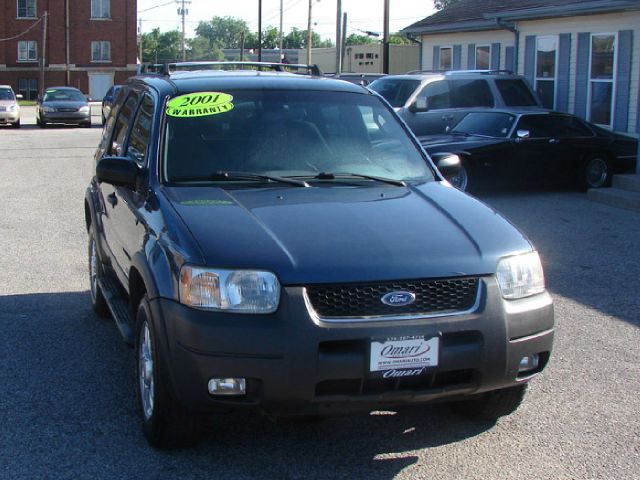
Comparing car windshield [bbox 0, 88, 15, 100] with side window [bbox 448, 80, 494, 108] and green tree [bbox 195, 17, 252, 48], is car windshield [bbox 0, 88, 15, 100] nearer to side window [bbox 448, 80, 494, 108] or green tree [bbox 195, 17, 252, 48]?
side window [bbox 448, 80, 494, 108]

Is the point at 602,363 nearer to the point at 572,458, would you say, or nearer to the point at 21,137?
the point at 572,458

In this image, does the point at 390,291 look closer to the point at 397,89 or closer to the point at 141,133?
the point at 141,133

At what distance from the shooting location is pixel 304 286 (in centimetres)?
396

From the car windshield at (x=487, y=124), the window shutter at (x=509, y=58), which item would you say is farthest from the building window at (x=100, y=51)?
the car windshield at (x=487, y=124)

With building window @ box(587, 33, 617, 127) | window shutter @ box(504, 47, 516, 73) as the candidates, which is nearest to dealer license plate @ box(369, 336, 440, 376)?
building window @ box(587, 33, 617, 127)

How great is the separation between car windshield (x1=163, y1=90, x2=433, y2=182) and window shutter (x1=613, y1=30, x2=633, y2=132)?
1276 cm

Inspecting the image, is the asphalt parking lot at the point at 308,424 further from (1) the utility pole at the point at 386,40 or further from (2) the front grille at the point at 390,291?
(1) the utility pole at the point at 386,40

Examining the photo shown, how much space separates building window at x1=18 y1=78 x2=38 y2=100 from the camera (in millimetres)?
66250

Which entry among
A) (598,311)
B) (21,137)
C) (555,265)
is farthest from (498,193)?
(21,137)

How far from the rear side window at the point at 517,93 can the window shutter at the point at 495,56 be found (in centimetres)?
479

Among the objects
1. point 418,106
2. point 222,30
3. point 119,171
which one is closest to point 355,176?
point 119,171

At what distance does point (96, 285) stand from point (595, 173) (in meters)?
10.4

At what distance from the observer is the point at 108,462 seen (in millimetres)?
4328

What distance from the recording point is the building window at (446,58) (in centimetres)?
2550
